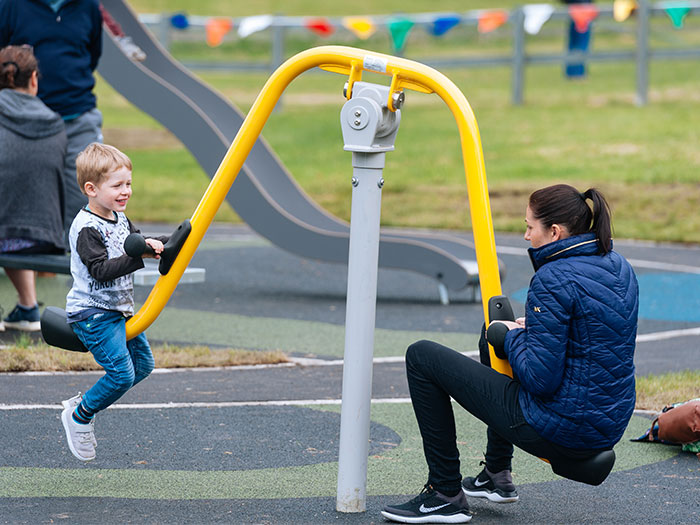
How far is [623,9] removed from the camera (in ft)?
61.7

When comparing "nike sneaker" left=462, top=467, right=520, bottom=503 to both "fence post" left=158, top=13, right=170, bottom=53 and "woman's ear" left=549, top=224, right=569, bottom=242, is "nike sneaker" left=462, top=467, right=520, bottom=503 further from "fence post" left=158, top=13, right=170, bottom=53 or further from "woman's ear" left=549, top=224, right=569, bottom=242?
"fence post" left=158, top=13, right=170, bottom=53

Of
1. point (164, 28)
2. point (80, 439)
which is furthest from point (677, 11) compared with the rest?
point (80, 439)

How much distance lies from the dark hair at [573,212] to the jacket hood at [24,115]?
4075 millimetres

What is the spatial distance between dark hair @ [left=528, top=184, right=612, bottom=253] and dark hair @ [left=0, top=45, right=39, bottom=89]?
3.99m

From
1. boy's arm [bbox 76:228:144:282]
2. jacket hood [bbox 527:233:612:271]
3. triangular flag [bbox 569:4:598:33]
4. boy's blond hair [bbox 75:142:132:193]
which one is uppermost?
triangular flag [bbox 569:4:598:33]

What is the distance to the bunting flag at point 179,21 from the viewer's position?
21.9 m

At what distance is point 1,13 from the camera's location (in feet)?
24.6

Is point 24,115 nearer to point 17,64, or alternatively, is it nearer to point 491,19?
point 17,64

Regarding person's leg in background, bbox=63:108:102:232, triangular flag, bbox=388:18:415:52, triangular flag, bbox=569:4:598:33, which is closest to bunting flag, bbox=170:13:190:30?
triangular flag, bbox=388:18:415:52

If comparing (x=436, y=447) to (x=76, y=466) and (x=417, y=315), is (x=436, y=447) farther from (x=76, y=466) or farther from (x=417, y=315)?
(x=417, y=315)

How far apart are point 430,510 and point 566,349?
2.68 feet

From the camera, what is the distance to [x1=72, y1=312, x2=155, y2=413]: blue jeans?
14.3 ft

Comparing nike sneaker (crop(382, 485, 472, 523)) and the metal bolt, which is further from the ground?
the metal bolt

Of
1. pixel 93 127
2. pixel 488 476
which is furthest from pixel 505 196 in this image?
pixel 488 476
